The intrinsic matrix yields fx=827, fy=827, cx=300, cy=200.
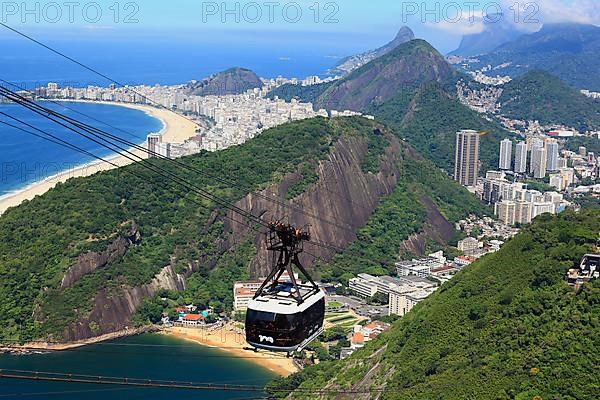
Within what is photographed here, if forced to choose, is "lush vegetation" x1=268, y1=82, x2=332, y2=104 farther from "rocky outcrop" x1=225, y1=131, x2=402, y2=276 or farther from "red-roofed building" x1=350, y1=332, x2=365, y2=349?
"red-roofed building" x1=350, y1=332, x2=365, y2=349

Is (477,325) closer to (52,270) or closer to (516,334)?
(516,334)

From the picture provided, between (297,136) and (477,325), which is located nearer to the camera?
(477,325)

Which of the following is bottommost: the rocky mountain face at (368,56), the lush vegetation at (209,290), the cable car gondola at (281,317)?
the lush vegetation at (209,290)

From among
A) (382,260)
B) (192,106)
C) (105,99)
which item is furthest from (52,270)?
(105,99)

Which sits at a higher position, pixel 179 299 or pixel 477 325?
pixel 477 325

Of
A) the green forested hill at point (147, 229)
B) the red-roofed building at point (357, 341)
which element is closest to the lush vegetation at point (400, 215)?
the green forested hill at point (147, 229)

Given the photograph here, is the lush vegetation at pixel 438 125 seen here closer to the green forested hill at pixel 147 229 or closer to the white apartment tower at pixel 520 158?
the white apartment tower at pixel 520 158
